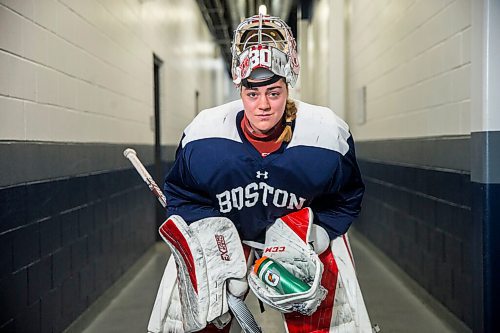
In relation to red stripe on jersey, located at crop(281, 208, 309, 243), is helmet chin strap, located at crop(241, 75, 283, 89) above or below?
above

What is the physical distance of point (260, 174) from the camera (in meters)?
2.06

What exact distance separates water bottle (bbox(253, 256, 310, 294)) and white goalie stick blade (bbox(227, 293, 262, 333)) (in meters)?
0.13

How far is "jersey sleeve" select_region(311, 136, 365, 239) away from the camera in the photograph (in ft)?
7.09

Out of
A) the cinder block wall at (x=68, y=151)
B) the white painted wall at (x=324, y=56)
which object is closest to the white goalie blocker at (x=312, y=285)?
the cinder block wall at (x=68, y=151)

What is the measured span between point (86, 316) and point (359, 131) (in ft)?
13.5

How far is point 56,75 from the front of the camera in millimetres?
3252

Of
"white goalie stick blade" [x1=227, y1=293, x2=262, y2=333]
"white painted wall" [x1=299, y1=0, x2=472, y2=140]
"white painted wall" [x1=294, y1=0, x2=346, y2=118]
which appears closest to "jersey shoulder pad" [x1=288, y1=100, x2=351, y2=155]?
"white goalie stick blade" [x1=227, y1=293, x2=262, y2=333]

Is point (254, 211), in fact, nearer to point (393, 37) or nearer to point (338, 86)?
point (393, 37)

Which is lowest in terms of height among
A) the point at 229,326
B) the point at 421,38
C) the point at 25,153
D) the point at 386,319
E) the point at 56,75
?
the point at 386,319

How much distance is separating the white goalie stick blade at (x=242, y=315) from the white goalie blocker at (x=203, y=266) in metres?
0.03

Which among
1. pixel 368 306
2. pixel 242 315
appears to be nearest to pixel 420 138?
pixel 368 306

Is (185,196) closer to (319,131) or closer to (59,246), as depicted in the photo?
(319,131)

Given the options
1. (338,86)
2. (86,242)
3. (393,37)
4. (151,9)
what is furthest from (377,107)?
(86,242)

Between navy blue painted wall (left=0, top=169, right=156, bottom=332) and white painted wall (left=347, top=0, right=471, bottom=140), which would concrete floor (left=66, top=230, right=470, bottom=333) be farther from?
white painted wall (left=347, top=0, right=471, bottom=140)
